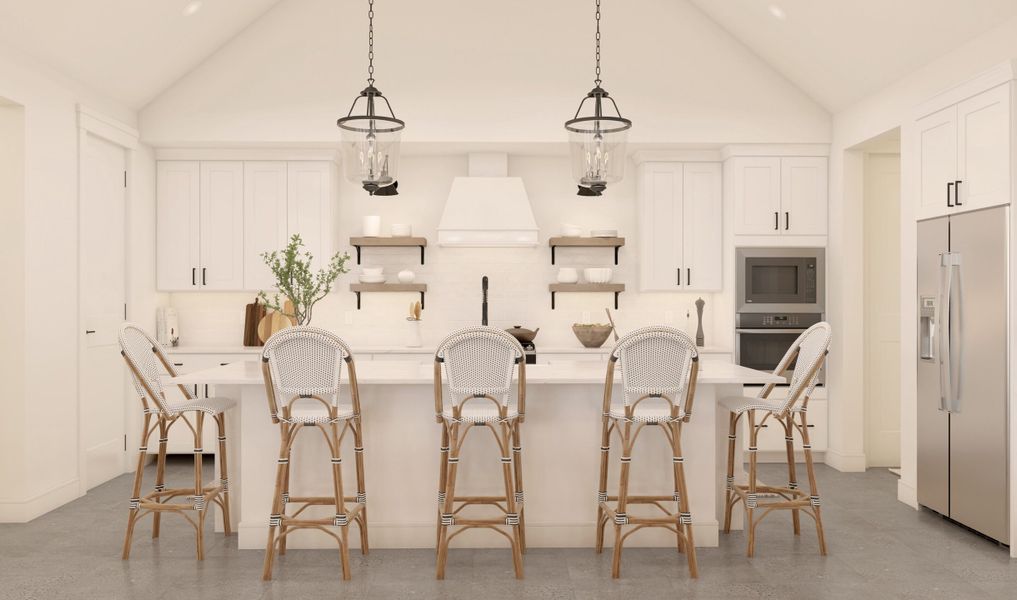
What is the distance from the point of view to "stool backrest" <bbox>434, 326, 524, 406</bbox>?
3322 mm

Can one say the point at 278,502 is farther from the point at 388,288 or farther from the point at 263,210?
the point at 263,210

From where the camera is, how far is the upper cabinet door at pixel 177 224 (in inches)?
242

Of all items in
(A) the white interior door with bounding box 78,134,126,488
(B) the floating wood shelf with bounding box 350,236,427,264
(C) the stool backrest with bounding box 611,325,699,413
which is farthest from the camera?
(B) the floating wood shelf with bounding box 350,236,427,264

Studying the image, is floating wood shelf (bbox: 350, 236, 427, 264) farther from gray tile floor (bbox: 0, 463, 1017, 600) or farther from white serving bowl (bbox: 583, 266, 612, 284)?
gray tile floor (bbox: 0, 463, 1017, 600)

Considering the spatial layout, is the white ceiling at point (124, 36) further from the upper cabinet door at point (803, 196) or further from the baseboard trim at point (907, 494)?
the baseboard trim at point (907, 494)

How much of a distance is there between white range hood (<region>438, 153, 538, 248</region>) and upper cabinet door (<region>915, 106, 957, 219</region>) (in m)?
2.71

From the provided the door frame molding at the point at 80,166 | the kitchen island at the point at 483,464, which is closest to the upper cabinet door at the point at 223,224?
the door frame molding at the point at 80,166

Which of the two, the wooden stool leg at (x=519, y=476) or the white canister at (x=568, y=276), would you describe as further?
the white canister at (x=568, y=276)

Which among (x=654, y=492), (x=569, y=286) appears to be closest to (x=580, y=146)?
(x=654, y=492)

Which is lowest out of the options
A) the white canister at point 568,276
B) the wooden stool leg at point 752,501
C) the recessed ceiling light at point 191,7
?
the wooden stool leg at point 752,501

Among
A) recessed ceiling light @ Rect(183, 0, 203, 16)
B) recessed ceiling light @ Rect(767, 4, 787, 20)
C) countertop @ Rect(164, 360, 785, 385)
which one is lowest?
countertop @ Rect(164, 360, 785, 385)

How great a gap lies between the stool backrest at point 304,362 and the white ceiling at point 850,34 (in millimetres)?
3700

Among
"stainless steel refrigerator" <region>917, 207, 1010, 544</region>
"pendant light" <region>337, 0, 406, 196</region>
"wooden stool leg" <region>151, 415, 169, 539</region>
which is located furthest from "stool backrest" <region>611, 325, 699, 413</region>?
"wooden stool leg" <region>151, 415, 169, 539</region>

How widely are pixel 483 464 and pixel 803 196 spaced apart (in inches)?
144
